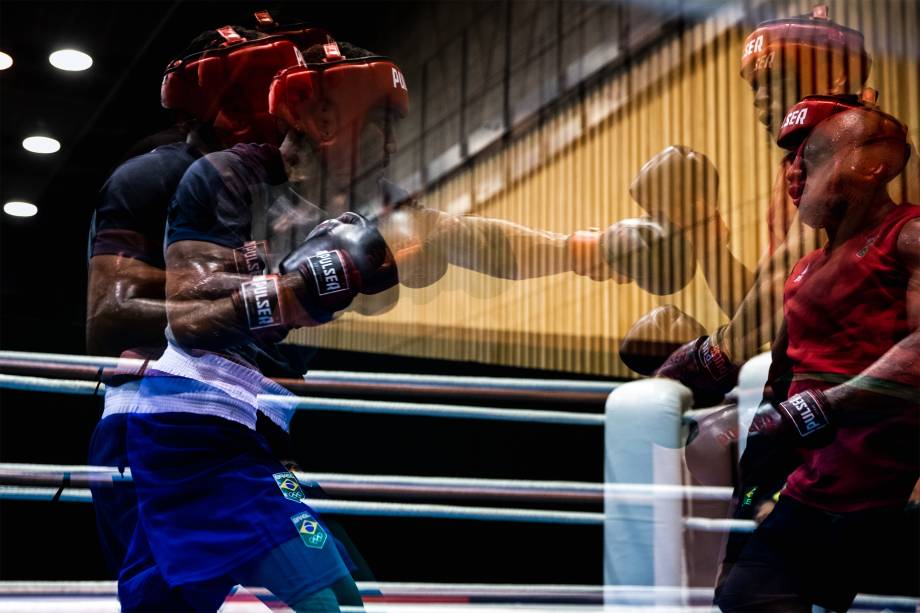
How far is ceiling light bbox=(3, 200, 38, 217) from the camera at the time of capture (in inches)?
194

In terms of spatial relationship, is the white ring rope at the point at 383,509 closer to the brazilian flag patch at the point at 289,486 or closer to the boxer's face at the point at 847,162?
the brazilian flag patch at the point at 289,486

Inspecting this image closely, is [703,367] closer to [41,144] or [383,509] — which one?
[383,509]

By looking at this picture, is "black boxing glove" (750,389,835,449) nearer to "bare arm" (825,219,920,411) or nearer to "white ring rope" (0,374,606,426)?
"bare arm" (825,219,920,411)

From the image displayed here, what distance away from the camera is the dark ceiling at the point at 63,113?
300 centimetres

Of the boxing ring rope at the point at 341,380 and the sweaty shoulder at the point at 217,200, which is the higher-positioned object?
the sweaty shoulder at the point at 217,200

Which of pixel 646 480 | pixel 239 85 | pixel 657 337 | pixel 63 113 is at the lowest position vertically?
pixel 646 480

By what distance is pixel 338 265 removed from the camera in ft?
4.26

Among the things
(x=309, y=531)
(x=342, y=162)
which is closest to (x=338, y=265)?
(x=342, y=162)

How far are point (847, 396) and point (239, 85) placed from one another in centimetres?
97

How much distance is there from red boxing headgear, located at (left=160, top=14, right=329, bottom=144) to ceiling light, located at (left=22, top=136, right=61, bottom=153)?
4.16 m

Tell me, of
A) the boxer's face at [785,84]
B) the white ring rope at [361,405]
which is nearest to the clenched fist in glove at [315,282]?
the white ring rope at [361,405]

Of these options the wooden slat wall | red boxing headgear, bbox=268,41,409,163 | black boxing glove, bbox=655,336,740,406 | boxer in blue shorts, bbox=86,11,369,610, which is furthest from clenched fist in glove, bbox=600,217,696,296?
the wooden slat wall

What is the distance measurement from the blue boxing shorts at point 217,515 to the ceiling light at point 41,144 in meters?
4.45

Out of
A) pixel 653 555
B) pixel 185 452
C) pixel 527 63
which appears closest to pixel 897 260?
pixel 185 452
